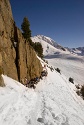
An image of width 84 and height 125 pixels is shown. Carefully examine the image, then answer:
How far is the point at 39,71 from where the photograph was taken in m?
42.5

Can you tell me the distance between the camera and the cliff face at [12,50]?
2592cm

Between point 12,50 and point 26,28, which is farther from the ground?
point 26,28

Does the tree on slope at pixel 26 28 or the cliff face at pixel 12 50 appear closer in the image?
the cliff face at pixel 12 50

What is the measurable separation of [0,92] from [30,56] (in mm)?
21878

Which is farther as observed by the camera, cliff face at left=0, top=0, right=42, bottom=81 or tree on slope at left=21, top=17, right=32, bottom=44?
tree on slope at left=21, top=17, right=32, bottom=44

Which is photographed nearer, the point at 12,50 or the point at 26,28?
the point at 12,50

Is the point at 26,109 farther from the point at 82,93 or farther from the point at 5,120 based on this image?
the point at 82,93

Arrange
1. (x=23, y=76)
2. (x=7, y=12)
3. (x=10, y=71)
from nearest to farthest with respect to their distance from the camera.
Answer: (x=10, y=71), (x=7, y=12), (x=23, y=76)

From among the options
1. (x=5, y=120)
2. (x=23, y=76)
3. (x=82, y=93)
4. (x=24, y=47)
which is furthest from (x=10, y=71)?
(x=82, y=93)

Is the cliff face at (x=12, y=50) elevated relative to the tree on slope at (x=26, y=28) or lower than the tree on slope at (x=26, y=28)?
lower

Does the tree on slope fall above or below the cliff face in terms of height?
above

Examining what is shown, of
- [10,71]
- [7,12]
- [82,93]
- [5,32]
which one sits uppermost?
[7,12]

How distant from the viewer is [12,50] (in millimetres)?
29578

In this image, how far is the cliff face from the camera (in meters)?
25.9
